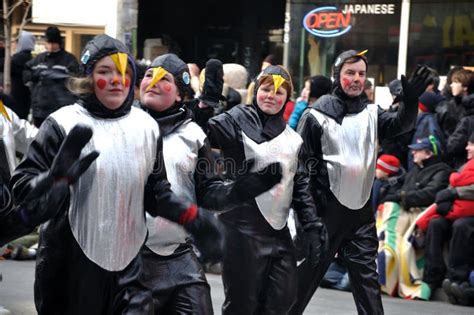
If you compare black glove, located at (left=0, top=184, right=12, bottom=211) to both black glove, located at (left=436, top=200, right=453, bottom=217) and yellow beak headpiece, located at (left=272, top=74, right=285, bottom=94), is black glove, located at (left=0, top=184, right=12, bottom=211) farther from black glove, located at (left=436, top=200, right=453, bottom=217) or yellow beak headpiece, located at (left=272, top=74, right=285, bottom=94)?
black glove, located at (left=436, top=200, right=453, bottom=217)

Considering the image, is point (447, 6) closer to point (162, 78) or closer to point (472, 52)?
point (472, 52)

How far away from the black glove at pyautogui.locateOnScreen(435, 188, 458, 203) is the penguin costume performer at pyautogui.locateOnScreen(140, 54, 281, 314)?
4.34 meters

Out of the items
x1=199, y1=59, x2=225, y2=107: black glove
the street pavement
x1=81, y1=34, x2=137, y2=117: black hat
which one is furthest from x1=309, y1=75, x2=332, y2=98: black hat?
x1=81, y1=34, x2=137, y2=117: black hat

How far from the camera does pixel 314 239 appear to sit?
684 cm

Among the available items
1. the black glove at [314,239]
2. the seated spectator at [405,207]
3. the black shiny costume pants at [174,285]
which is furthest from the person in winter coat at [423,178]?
the black shiny costume pants at [174,285]

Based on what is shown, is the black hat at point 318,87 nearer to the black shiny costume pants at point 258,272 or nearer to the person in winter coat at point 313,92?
the person in winter coat at point 313,92

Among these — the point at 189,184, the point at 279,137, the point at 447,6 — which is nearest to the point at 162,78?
the point at 189,184

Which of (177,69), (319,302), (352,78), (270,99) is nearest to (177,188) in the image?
(177,69)

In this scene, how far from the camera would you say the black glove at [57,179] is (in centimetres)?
423

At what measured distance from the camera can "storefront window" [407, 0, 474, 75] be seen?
47.6ft

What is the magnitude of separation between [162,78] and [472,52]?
29.8ft

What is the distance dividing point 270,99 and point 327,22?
9353mm

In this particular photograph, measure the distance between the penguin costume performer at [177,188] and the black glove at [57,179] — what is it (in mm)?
1226

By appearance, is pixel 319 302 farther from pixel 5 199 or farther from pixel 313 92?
pixel 5 199
